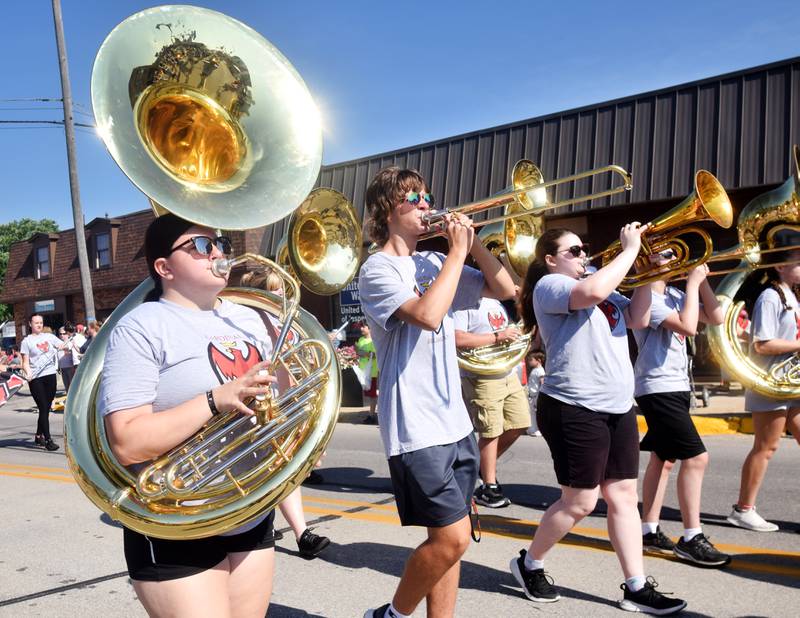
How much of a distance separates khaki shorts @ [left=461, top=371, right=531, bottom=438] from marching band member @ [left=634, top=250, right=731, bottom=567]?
5.40ft

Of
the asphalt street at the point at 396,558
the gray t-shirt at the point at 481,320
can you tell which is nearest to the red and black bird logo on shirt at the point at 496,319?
the gray t-shirt at the point at 481,320

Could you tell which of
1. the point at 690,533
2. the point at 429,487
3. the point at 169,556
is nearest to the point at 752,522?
the point at 690,533

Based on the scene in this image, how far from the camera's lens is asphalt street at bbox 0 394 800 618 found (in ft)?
12.3

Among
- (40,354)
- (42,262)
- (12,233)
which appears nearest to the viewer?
(40,354)

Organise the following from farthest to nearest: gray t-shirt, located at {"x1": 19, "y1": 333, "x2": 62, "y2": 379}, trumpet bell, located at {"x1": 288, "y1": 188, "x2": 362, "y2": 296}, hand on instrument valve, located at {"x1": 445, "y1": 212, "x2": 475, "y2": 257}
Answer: gray t-shirt, located at {"x1": 19, "y1": 333, "x2": 62, "y2": 379}, trumpet bell, located at {"x1": 288, "y1": 188, "x2": 362, "y2": 296}, hand on instrument valve, located at {"x1": 445, "y1": 212, "x2": 475, "y2": 257}

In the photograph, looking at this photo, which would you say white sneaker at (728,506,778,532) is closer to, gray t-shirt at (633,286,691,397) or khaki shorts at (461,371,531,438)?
gray t-shirt at (633,286,691,397)

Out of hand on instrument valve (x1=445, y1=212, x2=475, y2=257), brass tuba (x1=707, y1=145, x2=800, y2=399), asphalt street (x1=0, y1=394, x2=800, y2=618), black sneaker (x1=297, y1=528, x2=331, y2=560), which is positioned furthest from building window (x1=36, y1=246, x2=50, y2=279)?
hand on instrument valve (x1=445, y1=212, x2=475, y2=257)

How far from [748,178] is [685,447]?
834cm

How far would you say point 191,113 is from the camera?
271cm

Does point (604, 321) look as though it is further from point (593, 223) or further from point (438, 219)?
point (593, 223)

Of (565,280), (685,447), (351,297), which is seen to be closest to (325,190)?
(565,280)

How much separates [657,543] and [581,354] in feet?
5.23

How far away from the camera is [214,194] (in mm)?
2459

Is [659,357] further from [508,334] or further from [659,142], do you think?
[659,142]
